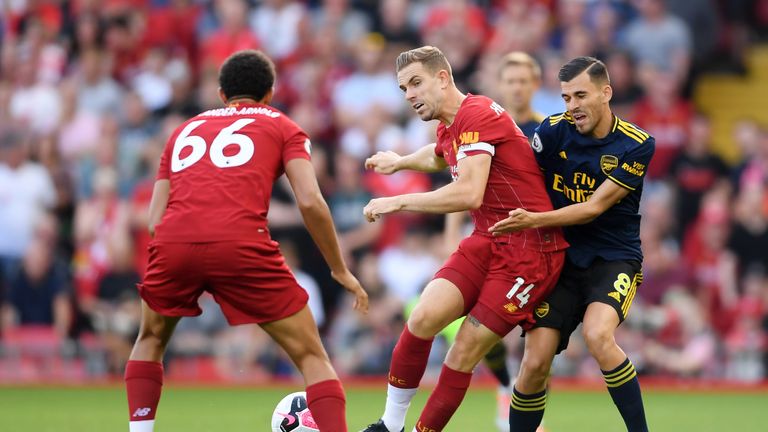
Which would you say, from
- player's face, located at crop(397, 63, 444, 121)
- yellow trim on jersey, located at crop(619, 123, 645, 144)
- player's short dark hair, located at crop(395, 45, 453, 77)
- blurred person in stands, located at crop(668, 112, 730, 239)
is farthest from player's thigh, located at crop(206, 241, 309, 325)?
blurred person in stands, located at crop(668, 112, 730, 239)

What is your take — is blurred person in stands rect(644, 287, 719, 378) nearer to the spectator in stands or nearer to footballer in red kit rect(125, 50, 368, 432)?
the spectator in stands

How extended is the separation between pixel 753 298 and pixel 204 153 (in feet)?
27.8

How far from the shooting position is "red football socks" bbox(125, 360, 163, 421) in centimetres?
668

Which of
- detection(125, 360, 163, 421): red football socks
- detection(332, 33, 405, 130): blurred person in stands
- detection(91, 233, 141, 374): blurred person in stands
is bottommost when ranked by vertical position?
detection(91, 233, 141, 374): blurred person in stands

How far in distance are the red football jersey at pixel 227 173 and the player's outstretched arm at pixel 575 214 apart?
1.29 m

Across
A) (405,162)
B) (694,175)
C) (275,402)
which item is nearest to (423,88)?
(405,162)

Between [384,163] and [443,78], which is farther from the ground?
[443,78]

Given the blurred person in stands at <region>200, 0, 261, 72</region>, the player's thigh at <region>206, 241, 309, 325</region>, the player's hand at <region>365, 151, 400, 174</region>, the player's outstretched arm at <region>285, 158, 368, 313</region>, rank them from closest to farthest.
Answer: the player's thigh at <region>206, 241, 309, 325</region>
the player's outstretched arm at <region>285, 158, 368, 313</region>
the player's hand at <region>365, 151, 400, 174</region>
the blurred person in stands at <region>200, 0, 261, 72</region>

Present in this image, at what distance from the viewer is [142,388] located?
6.70 metres

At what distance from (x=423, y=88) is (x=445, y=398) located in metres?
1.85

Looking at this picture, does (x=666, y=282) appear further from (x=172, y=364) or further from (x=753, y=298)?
(x=172, y=364)

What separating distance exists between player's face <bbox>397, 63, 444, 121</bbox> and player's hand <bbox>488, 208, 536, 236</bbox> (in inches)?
32.6

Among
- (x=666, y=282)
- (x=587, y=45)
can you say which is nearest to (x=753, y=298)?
(x=666, y=282)

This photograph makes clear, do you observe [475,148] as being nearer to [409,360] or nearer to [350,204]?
[409,360]
